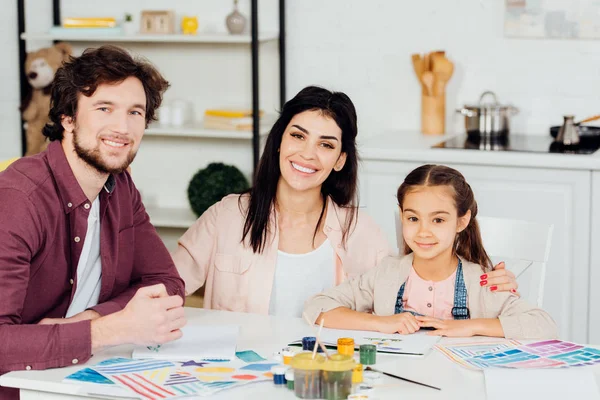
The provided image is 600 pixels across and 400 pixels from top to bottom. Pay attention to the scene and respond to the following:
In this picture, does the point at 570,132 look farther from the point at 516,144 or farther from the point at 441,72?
the point at 441,72

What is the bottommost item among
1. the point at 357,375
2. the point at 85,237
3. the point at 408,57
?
the point at 357,375

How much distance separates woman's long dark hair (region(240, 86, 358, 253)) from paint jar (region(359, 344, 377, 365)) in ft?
2.46

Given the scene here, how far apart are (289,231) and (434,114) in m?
1.78

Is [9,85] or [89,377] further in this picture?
[9,85]

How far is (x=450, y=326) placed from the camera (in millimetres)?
2092

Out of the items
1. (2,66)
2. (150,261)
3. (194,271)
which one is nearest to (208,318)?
(150,261)

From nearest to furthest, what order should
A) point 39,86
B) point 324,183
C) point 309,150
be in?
point 309,150 < point 324,183 < point 39,86

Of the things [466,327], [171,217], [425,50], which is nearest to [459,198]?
[466,327]

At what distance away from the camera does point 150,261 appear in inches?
92.2

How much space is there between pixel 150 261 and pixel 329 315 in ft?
1.55

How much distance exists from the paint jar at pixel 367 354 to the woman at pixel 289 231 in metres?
0.72

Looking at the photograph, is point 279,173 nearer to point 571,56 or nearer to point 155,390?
point 155,390

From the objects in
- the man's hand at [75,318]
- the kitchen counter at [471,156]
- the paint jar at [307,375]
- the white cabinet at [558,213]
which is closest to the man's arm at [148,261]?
the man's hand at [75,318]

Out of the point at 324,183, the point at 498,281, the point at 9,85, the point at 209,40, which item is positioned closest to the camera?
the point at 498,281
